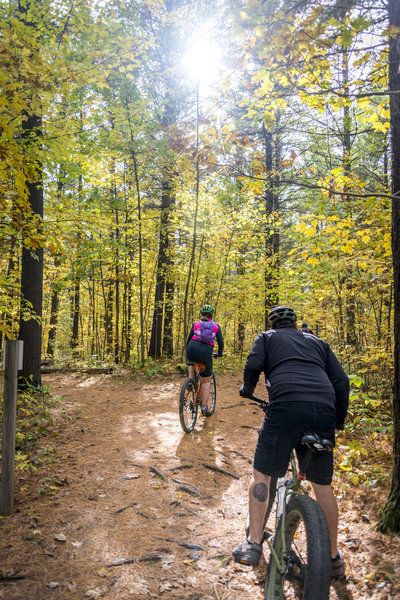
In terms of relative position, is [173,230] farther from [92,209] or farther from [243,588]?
[243,588]

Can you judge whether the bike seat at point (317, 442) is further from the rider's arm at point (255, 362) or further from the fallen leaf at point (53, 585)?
the fallen leaf at point (53, 585)

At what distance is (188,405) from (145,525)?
2837 millimetres

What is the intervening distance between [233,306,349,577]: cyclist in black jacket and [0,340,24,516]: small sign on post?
254cm

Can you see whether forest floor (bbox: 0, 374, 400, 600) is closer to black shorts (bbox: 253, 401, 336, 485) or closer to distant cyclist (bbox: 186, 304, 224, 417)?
black shorts (bbox: 253, 401, 336, 485)

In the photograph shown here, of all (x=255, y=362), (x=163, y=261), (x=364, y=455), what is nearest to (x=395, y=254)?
(x=255, y=362)

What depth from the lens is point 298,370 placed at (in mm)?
2646

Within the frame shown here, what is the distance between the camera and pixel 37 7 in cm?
659

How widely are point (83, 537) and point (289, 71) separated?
207 inches

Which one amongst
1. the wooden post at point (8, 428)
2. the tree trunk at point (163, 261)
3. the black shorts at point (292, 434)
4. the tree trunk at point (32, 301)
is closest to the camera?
the black shorts at point (292, 434)

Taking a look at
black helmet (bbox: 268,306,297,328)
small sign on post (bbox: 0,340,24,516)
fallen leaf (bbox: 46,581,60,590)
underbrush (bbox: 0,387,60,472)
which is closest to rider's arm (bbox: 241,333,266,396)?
black helmet (bbox: 268,306,297,328)

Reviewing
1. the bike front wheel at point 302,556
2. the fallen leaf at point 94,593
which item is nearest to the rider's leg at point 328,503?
the bike front wheel at point 302,556

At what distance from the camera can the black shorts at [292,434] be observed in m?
2.47

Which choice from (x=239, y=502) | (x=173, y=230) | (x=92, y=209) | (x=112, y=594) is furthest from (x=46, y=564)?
(x=173, y=230)

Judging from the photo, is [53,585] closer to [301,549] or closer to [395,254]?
[301,549]
